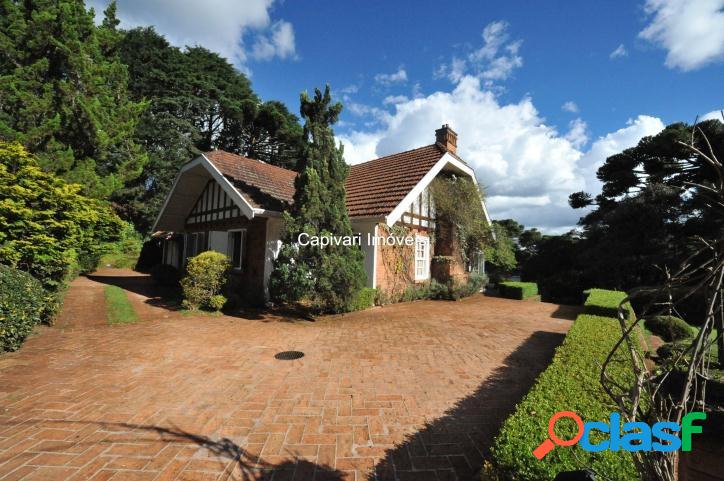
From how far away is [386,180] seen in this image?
46.8 ft

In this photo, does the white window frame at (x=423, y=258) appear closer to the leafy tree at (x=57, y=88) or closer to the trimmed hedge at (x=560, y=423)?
the trimmed hedge at (x=560, y=423)

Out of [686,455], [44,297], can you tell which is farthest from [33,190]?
[686,455]

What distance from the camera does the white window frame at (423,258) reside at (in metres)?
13.7

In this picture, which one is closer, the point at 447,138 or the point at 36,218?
the point at 36,218

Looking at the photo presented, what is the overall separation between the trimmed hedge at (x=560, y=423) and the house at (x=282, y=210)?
7466mm

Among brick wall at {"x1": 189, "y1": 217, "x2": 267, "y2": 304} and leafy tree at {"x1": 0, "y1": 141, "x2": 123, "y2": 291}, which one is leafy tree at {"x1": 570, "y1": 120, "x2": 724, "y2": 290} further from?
leafy tree at {"x1": 0, "y1": 141, "x2": 123, "y2": 291}

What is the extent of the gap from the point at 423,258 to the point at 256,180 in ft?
25.9

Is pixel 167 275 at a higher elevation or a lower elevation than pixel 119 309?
higher

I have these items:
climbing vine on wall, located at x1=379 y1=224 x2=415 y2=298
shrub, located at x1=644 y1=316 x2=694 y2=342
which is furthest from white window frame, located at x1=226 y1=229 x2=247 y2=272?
shrub, located at x1=644 y1=316 x2=694 y2=342

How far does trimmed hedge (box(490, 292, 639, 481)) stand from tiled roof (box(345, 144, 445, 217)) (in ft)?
25.1

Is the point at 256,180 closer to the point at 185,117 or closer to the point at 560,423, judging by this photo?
the point at 560,423

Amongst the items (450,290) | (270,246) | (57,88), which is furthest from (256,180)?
(57,88)

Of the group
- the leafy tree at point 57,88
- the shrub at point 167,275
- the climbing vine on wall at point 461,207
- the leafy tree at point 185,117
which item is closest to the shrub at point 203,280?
the shrub at point 167,275

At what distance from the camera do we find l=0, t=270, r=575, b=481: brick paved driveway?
315 centimetres
